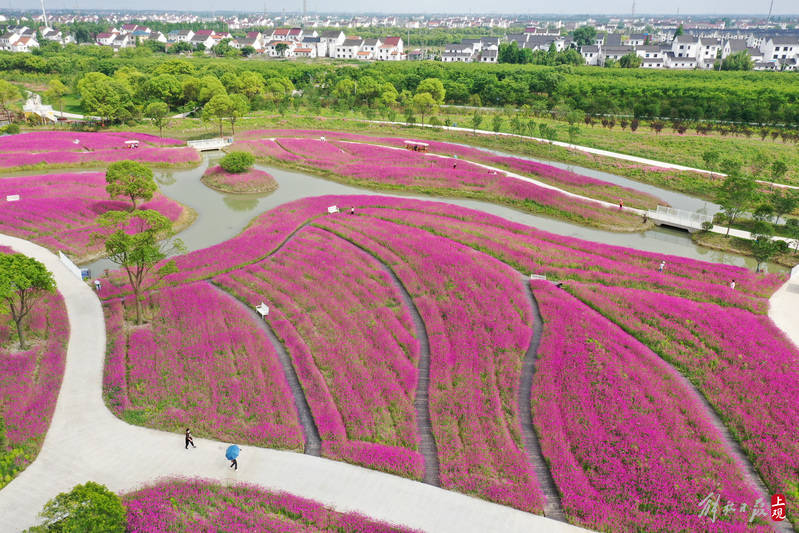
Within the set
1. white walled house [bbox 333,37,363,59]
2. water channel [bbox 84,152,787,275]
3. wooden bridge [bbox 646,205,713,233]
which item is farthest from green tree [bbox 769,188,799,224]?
white walled house [bbox 333,37,363,59]

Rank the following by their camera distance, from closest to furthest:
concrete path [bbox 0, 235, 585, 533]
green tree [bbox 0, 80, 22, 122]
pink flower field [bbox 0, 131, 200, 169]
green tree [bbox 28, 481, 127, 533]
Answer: green tree [bbox 28, 481, 127, 533]
concrete path [bbox 0, 235, 585, 533]
pink flower field [bbox 0, 131, 200, 169]
green tree [bbox 0, 80, 22, 122]

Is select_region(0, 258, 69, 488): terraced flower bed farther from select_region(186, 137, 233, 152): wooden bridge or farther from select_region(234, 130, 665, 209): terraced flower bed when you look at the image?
select_region(186, 137, 233, 152): wooden bridge

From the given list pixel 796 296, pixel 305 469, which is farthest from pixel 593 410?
pixel 796 296

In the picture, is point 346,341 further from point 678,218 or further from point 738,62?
point 738,62

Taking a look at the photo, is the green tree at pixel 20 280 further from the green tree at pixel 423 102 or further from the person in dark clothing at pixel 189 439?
the green tree at pixel 423 102

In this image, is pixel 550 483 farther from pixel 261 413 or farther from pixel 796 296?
pixel 796 296

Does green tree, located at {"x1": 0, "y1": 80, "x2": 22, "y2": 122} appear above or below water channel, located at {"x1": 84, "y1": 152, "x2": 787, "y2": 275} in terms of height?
above
